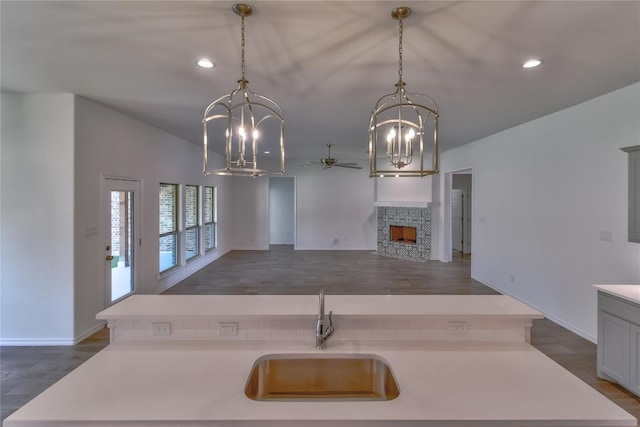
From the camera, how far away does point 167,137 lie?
17.1 ft

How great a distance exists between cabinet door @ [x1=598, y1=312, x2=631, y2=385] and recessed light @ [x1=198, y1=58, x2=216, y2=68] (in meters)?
3.77

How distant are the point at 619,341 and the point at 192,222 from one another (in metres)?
6.55

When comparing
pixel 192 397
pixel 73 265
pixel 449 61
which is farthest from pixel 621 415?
pixel 73 265

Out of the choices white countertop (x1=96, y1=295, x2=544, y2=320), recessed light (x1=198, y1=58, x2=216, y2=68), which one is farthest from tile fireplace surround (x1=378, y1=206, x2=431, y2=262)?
recessed light (x1=198, y1=58, x2=216, y2=68)

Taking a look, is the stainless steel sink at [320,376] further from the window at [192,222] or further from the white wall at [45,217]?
the window at [192,222]

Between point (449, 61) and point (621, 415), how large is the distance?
2.35 metres

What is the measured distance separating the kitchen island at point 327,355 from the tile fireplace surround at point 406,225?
5996mm

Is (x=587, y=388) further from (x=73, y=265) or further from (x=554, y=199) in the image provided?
(x=73, y=265)

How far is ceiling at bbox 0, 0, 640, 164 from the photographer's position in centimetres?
182

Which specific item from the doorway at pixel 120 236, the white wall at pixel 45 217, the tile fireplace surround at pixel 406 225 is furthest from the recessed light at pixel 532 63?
the tile fireplace surround at pixel 406 225

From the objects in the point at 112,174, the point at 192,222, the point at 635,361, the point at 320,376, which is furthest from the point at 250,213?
the point at 635,361

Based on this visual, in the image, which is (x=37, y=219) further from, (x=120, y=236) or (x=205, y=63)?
(x=205, y=63)

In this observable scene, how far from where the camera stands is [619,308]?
239 cm

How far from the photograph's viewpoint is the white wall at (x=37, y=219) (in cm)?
321
